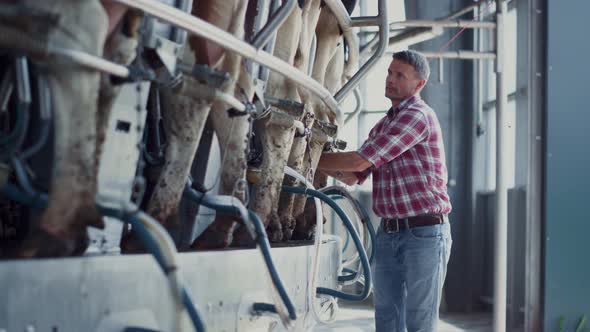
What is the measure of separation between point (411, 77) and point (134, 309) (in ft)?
5.59

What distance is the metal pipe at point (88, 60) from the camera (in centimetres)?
107

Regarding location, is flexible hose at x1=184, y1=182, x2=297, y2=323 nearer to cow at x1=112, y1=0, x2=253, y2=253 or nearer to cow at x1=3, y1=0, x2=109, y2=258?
cow at x1=112, y1=0, x2=253, y2=253

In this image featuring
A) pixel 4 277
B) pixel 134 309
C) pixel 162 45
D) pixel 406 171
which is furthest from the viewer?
pixel 406 171

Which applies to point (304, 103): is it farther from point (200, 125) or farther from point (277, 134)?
point (200, 125)

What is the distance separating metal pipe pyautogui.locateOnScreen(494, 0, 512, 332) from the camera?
381 centimetres

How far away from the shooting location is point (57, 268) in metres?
1.08

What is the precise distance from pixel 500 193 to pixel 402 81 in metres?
1.49

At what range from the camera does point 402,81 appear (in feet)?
8.79

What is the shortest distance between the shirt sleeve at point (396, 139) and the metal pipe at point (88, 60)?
56.2 inches

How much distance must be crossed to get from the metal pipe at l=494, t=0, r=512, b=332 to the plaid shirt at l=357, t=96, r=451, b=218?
1370 mm

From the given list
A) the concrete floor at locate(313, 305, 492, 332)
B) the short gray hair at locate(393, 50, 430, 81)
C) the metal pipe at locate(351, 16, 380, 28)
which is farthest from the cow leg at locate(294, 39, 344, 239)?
the concrete floor at locate(313, 305, 492, 332)

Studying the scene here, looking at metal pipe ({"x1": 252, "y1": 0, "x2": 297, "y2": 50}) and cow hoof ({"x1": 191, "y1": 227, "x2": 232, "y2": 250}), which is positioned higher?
metal pipe ({"x1": 252, "y1": 0, "x2": 297, "y2": 50})

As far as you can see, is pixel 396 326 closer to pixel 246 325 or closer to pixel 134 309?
pixel 246 325

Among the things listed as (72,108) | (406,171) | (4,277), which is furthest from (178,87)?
(406,171)
